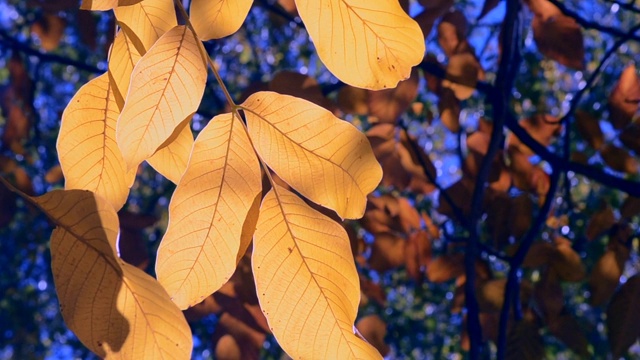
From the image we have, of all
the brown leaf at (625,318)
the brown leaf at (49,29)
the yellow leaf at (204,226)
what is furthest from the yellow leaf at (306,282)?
the brown leaf at (49,29)

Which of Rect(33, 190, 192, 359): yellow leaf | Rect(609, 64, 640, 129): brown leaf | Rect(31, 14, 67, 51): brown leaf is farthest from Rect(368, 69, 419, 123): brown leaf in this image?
Rect(31, 14, 67, 51): brown leaf

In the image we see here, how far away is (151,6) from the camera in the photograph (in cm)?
53

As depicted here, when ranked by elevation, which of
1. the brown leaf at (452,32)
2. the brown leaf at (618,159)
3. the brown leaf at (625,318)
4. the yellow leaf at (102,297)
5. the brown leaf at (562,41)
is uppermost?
the brown leaf at (562,41)

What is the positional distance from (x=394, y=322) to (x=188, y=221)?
3861 millimetres

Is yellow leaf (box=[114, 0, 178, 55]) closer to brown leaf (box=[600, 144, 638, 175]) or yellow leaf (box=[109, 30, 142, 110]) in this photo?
yellow leaf (box=[109, 30, 142, 110])

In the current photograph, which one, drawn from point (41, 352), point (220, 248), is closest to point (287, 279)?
point (220, 248)

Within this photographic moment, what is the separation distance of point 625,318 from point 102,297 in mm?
824

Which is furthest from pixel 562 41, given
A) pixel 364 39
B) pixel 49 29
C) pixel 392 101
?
pixel 49 29

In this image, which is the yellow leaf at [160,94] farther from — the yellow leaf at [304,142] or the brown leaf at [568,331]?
the brown leaf at [568,331]

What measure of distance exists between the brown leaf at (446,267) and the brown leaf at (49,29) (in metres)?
1.00

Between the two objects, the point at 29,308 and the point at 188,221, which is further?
the point at 29,308

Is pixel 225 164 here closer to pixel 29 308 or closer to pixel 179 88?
pixel 179 88

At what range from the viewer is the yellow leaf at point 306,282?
1.47ft

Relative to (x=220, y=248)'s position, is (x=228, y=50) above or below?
below
